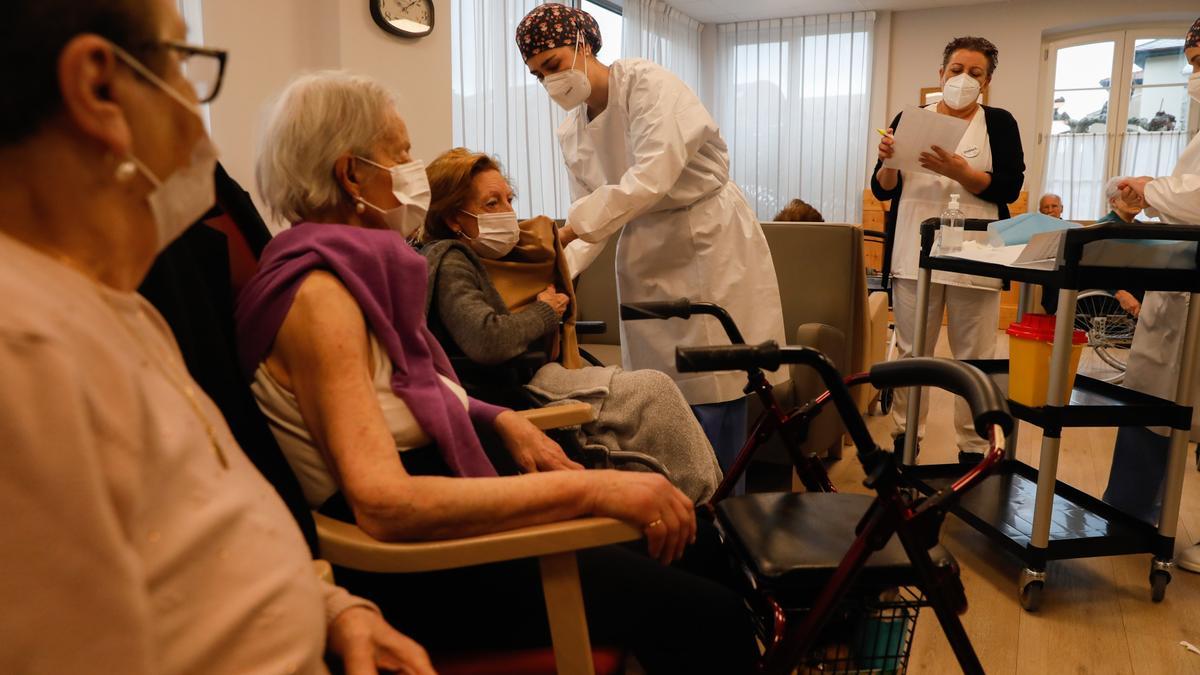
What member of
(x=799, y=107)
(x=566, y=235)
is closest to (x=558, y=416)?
(x=566, y=235)

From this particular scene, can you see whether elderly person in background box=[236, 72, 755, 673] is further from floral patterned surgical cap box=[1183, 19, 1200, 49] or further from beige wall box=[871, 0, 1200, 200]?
beige wall box=[871, 0, 1200, 200]

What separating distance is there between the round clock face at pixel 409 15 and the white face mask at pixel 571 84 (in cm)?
136

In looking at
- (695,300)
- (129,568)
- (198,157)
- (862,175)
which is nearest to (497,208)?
(695,300)

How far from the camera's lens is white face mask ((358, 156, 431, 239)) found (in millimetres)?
1202

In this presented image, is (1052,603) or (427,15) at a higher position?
(427,15)

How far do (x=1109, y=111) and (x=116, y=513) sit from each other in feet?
25.0

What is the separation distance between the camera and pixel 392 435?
3.51 ft

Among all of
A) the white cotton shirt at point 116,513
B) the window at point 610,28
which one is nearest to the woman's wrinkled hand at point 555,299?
the white cotton shirt at point 116,513

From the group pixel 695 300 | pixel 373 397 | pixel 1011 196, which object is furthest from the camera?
pixel 1011 196

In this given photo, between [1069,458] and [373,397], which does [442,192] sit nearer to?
[373,397]

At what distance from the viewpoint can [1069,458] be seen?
311 centimetres

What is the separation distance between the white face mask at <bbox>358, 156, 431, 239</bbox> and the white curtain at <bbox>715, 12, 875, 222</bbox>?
6.49 metres

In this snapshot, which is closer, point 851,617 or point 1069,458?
point 851,617

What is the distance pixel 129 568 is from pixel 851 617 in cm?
110
